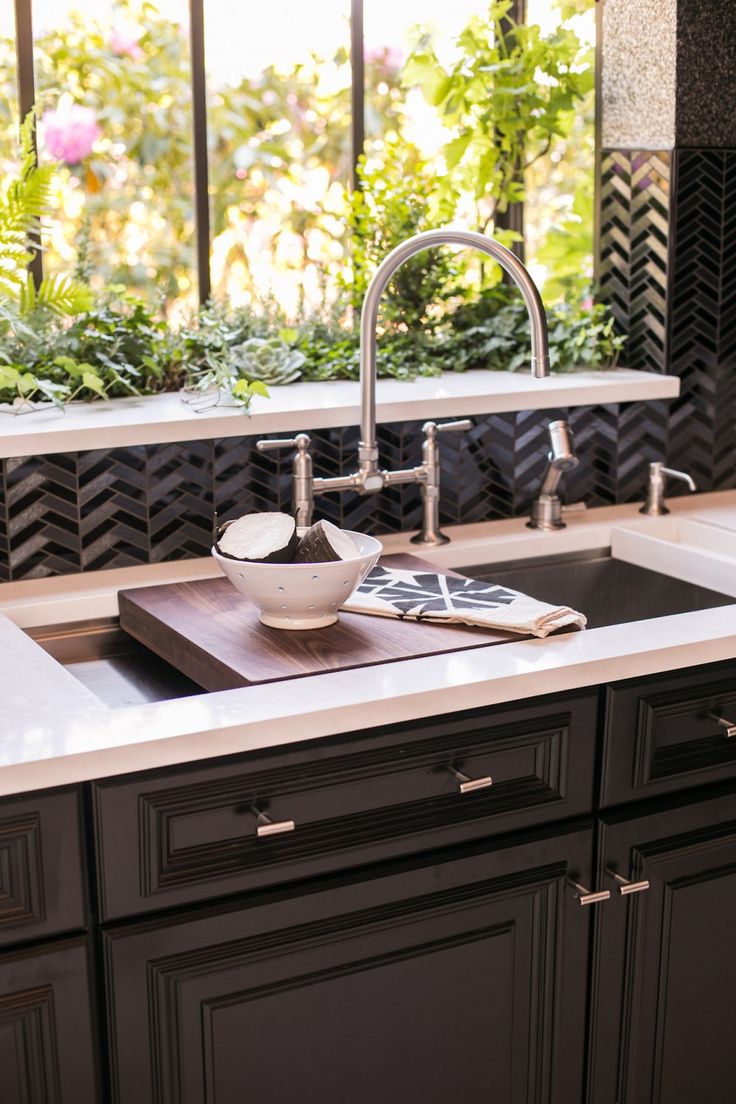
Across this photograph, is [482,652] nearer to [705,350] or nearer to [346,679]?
[346,679]

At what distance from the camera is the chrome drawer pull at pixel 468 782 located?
1.69m

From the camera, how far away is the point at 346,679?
1671 mm

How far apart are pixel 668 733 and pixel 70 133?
11.3 ft

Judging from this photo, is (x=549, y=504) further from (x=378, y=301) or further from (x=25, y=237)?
(x=25, y=237)

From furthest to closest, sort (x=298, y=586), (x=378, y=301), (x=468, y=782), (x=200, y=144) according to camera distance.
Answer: (x=200, y=144), (x=378, y=301), (x=298, y=586), (x=468, y=782)

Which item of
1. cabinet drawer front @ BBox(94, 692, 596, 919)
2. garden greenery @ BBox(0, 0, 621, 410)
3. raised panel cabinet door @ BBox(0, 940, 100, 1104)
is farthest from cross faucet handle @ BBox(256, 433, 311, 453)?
raised panel cabinet door @ BBox(0, 940, 100, 1104)

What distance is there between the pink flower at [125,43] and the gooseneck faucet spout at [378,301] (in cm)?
330

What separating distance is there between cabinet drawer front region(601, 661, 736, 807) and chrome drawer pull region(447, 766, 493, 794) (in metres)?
0.20

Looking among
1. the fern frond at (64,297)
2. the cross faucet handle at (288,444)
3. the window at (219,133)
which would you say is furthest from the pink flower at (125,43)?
the cross faucet handle at (288,444)

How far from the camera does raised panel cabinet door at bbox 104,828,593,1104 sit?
1.57m

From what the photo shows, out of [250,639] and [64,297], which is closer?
[250,639]

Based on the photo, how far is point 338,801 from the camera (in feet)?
5.32

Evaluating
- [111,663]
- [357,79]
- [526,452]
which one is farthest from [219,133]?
[111,663]

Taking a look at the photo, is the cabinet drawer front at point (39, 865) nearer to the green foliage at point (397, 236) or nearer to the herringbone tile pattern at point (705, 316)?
the green foliage at point (397, 236)
